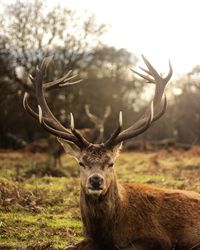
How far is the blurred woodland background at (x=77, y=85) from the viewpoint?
73.8 feet

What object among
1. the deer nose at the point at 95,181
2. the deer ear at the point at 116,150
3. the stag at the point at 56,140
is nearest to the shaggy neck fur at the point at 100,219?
the deer nose at the point at 95,181

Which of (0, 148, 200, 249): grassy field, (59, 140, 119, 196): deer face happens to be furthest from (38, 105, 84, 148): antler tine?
(0, 148, 200, 249): grassy field

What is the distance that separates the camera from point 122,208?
7.01m

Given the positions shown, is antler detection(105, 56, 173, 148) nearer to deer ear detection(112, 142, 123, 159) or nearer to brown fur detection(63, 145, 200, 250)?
deer ear detection(112, 142, 123, 159)

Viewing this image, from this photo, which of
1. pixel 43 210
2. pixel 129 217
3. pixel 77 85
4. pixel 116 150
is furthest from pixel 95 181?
pixel 77 85

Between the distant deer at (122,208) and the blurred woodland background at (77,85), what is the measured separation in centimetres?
1546

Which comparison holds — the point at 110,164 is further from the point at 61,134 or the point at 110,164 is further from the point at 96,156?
the point at 61,134

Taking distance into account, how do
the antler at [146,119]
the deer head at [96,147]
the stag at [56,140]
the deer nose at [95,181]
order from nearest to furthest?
1. the deer nose at [95,181]
2. the deer head at [96,147]
3. the antler at [146,119]
4. the stag at [56,140]

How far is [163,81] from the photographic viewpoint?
27.6 ft

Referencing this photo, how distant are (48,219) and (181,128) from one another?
3836cm

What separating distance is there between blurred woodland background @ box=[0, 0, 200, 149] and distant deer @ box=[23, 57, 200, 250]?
1546 centimetres

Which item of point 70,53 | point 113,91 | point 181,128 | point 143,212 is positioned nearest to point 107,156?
point 143,212

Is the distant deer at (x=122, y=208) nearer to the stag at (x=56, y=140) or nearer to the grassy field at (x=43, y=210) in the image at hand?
the grassy field at (x=43, y=210)

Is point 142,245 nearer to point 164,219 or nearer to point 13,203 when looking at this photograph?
point 164,219
